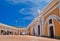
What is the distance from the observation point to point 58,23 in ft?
43.4

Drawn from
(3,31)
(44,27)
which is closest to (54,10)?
(44,27)

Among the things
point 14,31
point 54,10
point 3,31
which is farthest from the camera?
point 14,31

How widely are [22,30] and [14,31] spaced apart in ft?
10.7

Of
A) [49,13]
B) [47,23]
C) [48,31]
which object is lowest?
[48,31]

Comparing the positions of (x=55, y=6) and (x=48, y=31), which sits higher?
(x=55, y=6)

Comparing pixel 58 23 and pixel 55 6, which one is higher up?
pixel 55 6

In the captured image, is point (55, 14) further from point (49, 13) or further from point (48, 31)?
point (48, 31)

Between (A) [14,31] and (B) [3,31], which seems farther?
(A) [14,31]

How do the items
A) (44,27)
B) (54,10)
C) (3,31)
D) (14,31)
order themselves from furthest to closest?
(14,31) → (3,31) → (44,27) → (54,10)

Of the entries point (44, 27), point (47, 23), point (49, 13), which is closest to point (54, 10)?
point (49, 13)

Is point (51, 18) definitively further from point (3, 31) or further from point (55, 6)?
point (3, 31)

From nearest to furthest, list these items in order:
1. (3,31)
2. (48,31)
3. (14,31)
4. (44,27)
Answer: (48,31)
(44,27)
(3,31)
(14,31)

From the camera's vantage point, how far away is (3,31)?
39.2 metres

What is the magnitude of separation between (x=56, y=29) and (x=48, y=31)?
2.85m
